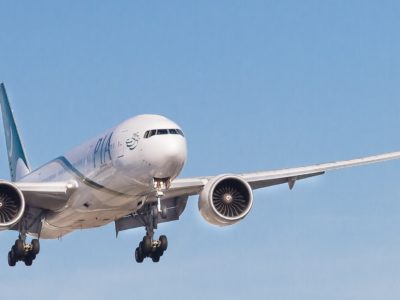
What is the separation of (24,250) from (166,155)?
10.4 meters

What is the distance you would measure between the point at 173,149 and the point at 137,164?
1704 mm

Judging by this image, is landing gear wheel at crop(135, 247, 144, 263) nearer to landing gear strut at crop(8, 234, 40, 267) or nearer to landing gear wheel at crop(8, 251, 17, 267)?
landing gear strut at crop(8, 234, 40, 267)

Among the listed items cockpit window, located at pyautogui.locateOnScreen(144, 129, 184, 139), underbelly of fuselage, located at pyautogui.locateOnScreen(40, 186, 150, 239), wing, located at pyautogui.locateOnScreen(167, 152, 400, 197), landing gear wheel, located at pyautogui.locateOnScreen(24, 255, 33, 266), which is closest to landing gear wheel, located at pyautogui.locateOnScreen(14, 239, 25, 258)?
landing gear wheel, located at pyautogui.locateOnScreen(24, 255, 33, 266)

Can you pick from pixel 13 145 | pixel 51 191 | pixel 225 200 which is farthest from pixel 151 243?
pixel 13 145

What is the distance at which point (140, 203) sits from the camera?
46.5 m

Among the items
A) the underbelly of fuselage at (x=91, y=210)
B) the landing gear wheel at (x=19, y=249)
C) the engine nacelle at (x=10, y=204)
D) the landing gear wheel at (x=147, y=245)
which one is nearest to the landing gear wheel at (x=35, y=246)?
the landing gear wheel at (x=19, y=249)

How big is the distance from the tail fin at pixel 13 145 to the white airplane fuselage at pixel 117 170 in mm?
13696

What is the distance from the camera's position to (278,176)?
164 feet

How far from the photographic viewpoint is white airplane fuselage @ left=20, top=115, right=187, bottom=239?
43156 millimetres

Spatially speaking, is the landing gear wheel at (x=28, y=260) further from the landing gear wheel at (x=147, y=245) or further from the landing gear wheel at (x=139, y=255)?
the landing gear wheel at (x=147, y=245)

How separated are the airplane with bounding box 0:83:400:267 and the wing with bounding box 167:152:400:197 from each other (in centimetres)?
4

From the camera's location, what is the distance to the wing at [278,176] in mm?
48312

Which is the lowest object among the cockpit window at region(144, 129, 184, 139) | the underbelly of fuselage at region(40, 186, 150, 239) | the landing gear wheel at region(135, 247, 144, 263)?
the landing gear wheel at region(135, 247, 144, 263)

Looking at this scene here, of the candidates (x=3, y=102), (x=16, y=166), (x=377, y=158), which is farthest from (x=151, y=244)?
(x=3, y=102)
